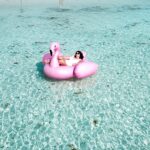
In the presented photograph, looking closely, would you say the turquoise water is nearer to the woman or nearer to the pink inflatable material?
the pink inflatable material

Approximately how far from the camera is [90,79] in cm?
631

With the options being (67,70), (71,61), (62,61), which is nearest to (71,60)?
(71,61)

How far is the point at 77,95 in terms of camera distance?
568cm

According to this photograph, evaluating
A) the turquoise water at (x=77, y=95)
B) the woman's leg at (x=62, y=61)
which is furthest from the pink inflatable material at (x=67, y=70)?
the turquoise water at (x=77, y=95)

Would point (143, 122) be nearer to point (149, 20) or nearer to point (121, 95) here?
point (121, 95)

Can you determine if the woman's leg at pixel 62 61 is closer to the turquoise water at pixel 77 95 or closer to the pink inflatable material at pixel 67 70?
the pink inflatable material at pixel 67 70

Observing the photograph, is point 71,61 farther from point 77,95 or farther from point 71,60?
point 77,95

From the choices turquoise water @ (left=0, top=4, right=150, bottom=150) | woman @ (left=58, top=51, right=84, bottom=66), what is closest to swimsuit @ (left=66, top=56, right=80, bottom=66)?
woman @ (left=58, top=51, right=84, bottom=66)

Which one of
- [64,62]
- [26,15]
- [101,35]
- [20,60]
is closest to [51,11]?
[26,15]

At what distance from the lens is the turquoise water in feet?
14.5

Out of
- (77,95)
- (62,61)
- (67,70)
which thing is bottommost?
(77,95)

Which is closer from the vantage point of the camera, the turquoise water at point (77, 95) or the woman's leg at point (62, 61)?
the turquoise water at point (77, 95)

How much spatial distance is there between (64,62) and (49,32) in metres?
4.61

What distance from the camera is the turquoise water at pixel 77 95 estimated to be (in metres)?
4.41
